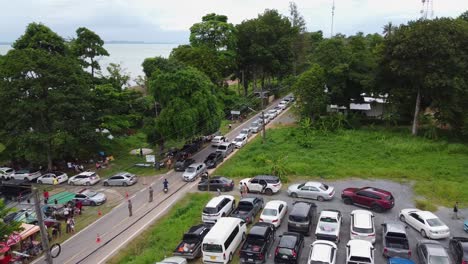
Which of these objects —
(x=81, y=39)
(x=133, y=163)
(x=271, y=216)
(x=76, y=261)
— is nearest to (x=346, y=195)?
(x=271, y=216)

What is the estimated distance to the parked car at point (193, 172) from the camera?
35566mm

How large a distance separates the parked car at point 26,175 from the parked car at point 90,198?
10.5 meters

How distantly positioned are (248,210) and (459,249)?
487 inches

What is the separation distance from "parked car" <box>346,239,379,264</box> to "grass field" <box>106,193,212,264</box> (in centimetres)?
982

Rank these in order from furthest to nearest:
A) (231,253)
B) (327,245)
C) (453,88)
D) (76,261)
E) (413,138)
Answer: (413,138), (453,88), (76,261), (231,253), (327,245)

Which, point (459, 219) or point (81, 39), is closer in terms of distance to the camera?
point (459, 219)

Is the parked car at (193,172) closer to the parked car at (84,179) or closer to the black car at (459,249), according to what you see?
the parked car at (84,179)

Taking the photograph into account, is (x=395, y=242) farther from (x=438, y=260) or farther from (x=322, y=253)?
(x=322, y=253)

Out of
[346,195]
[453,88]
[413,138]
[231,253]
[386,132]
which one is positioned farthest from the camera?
[386,132]

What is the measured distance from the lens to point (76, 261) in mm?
22406

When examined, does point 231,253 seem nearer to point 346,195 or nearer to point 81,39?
point 346,195

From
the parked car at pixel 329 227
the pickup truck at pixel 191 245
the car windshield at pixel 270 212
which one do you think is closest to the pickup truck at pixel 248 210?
the car windshield at pixel 270 212

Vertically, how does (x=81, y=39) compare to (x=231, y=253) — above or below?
above

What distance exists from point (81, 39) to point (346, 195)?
3605cm
